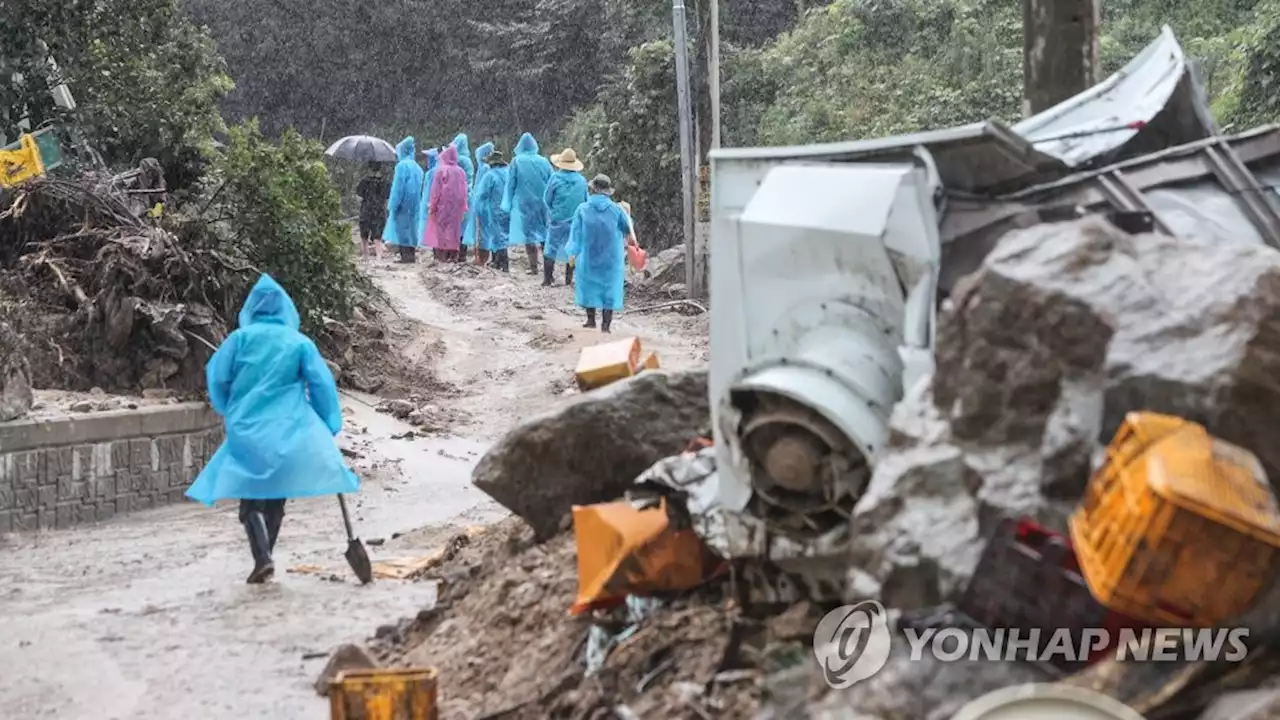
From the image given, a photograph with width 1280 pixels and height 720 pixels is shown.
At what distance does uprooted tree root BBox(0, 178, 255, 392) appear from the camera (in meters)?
10.3

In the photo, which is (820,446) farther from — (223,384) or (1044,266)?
(223,384)

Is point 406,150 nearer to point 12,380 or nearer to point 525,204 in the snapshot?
point 525,204

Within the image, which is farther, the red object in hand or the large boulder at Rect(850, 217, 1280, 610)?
the red object in hand

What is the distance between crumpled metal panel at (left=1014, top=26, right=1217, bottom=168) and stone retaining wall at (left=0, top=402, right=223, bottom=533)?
18.9ft

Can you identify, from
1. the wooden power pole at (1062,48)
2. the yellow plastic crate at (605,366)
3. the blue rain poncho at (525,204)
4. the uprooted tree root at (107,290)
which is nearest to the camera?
the yellow plastic crate at (605,366)

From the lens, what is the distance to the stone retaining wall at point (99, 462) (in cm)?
864

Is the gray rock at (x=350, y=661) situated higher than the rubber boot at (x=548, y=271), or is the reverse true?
the gray rock at (x=350, y=661)

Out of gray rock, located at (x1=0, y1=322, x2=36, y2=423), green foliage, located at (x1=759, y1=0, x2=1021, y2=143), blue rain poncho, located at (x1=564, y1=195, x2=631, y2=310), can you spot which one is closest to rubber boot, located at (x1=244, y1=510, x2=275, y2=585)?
gray rock, located at (x1=0, y1=322, x2=36, y2=423)

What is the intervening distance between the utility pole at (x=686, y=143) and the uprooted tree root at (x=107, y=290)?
6.57 metres

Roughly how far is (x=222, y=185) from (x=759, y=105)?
1111cm

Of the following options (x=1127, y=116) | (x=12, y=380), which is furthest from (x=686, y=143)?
(x=1127, y=116)

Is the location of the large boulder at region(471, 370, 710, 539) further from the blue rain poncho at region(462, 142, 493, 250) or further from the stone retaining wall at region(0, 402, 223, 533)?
the blue rain poncho at region(462, 142, 493, 250)

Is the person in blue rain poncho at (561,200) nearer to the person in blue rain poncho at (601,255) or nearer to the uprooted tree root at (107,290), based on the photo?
the person in blue rain poncho at (601,255)

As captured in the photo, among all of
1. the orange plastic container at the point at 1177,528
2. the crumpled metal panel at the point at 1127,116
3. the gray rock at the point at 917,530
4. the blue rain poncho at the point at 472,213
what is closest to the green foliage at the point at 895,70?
the blue rain poncho at the point at 472,213
